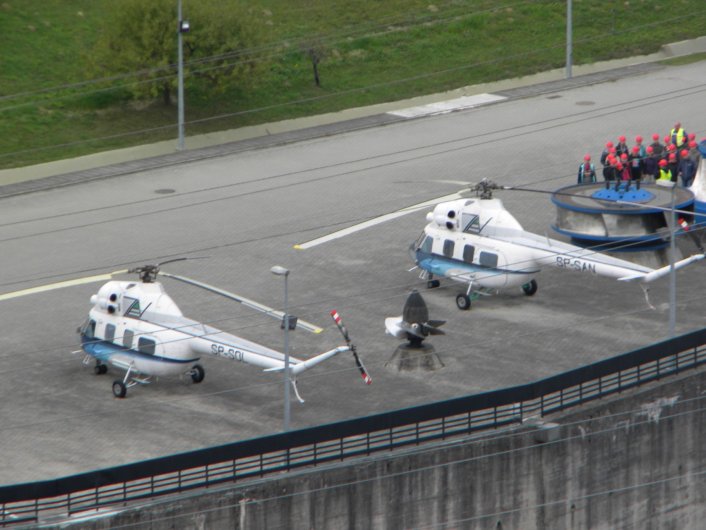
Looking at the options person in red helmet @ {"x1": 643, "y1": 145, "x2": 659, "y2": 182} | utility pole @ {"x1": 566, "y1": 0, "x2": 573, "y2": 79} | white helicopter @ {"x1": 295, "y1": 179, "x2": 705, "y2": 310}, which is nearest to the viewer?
white helicopter @ {"x1": 295, "y1": 179, "x2": 705, "y2": 310}

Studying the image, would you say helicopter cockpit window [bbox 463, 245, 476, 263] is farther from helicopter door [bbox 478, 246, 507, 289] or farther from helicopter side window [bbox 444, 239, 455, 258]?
helicopter side window [bbox 444, 239, 455, 258]

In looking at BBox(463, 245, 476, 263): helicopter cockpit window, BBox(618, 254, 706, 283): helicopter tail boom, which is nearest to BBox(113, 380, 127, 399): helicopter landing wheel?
BBox(463, 245, 476, 263): helicopter cockpit window

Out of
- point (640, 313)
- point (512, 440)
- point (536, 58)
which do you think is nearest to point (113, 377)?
point (512, 440)

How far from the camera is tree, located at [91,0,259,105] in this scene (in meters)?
65.9

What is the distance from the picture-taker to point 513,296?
5250cm

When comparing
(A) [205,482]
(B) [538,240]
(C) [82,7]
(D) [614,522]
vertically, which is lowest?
(D) [614,522]

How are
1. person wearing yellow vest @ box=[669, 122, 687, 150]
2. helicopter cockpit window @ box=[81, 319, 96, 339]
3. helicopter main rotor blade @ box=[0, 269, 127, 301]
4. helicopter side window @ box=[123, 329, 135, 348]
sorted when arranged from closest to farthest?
helicopter side window @ box=[123, 329, 135, 348], helicopter cockpit window @ box=[81, 319, 96, 339], helicopter main rotor blade @ box=[0, 269, 127, 301], person wearing yellow vest @ box=[669, 122, 687, 150]

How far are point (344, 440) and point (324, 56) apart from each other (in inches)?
1369

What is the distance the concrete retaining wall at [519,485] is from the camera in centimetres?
3947

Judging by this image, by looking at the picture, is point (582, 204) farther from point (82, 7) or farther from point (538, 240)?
point (82, 7)

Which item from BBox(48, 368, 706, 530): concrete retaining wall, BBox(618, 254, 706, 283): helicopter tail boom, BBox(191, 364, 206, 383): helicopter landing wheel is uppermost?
BBox(618, 254, 706, 283): helicopter tail boom

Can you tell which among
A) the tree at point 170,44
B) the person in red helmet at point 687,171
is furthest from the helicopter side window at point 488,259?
the tree at point 170,44

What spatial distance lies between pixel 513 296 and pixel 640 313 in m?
3.93

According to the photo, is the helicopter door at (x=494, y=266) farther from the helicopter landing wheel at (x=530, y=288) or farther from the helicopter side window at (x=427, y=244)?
the helicopter side window at (x=427, y=244)
